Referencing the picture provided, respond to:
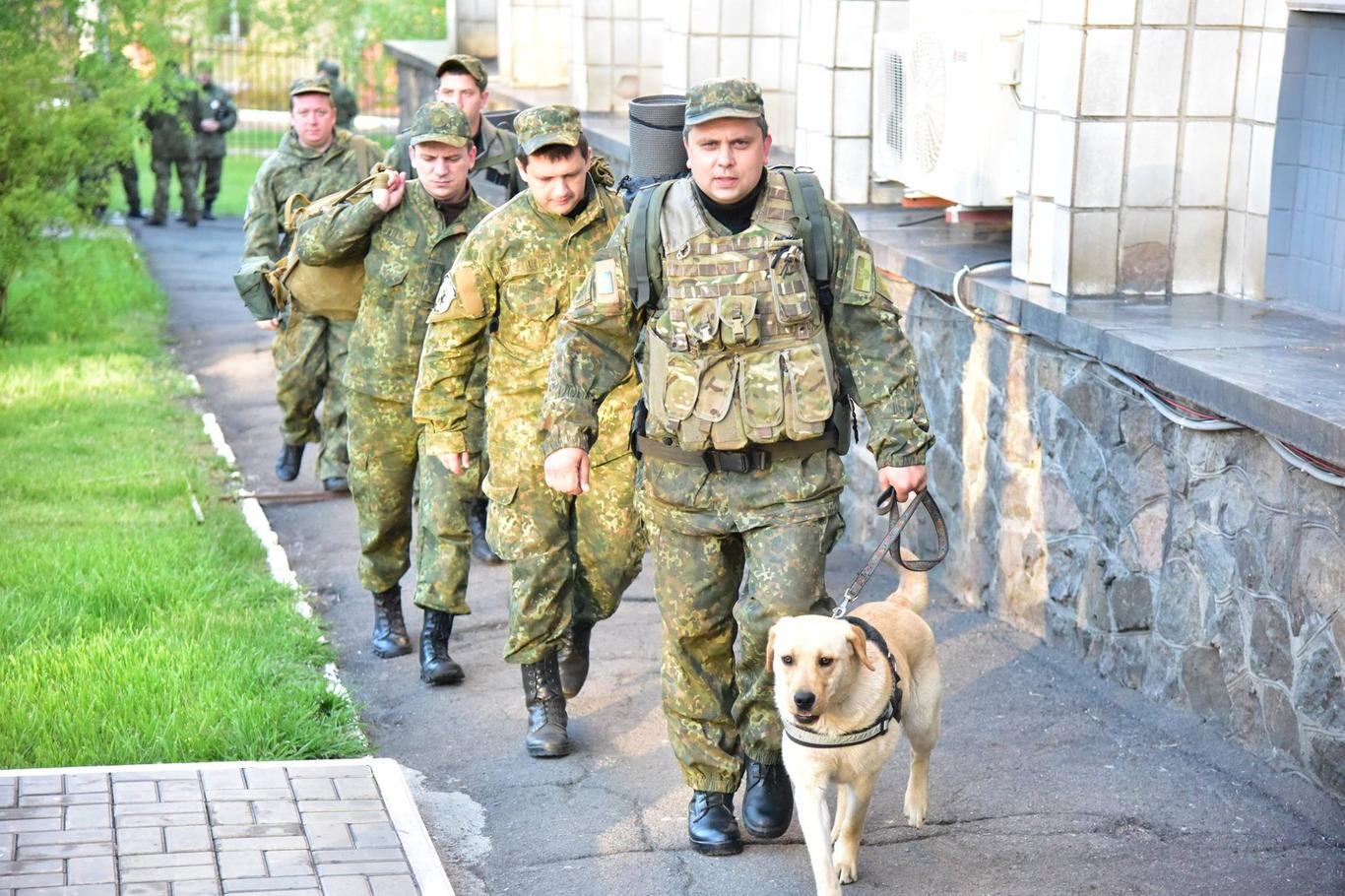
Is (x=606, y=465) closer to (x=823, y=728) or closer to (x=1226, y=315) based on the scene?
(x=823, y=728)

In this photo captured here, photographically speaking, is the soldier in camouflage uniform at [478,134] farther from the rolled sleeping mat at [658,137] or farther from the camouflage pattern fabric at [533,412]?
the camouflage pattern fabric at [533,412]

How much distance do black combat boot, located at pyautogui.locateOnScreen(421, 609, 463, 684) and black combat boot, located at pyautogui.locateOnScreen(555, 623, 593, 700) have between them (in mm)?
620

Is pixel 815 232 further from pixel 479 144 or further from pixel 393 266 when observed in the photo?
pixel 479 144

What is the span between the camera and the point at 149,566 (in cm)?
784

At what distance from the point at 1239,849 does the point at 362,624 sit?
400cm

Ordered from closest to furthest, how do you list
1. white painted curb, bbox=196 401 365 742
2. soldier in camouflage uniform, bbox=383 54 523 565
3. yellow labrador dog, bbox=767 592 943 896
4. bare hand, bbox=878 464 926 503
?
1. yellow labrador dog, bbox=767 592 943 896
2. bare hand, bbox=878 464 926 503
3. white painted curb, bbox=196 401 365 742
4. soldier in camouflage uniform, bbox=383 54 523 565

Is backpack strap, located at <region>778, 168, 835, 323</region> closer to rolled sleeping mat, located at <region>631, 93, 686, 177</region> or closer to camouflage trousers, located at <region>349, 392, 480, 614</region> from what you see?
rolled sleeping mat, located at <region>631, 93, 686, 177</region>

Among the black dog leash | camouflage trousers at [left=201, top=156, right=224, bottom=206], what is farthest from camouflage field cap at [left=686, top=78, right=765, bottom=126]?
camouflage trousers at [left=201, top=156, right=224, bottom=206]

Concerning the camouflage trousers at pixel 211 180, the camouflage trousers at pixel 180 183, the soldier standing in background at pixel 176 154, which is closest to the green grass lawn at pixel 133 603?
the soldier standing in background at pixel 176 154

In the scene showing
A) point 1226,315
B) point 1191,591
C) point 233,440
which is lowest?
point 233,440

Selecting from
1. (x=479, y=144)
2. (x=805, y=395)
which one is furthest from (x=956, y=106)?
(x=805, y=395)

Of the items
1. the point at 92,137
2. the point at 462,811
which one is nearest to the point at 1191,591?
the point at 462,811

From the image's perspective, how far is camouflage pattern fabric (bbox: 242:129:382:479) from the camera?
9.79 metres

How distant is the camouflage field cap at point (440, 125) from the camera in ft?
22.1
